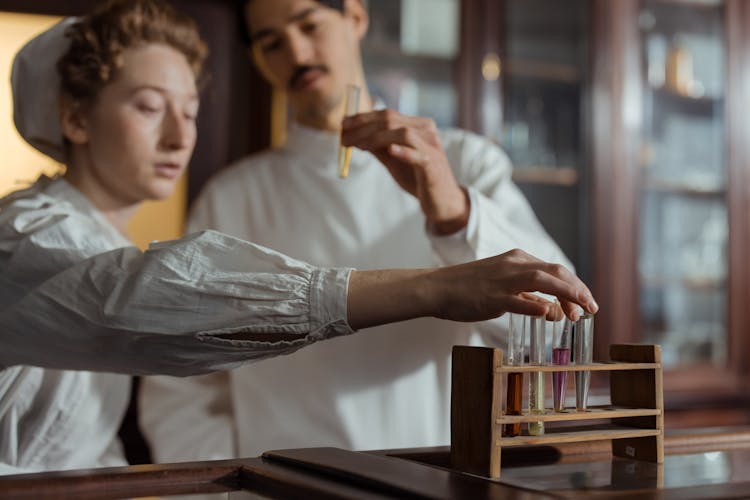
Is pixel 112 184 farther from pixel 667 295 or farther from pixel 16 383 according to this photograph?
pixel 667 295

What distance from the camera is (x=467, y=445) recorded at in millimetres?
971

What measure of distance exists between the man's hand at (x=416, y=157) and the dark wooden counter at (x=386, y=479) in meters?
0.46

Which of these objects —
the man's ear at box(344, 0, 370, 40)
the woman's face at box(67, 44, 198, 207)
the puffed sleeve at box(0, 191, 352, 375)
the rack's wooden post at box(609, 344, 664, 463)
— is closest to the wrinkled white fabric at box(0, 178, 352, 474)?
the puffed sleeve at box(0, 191, 352, 375)

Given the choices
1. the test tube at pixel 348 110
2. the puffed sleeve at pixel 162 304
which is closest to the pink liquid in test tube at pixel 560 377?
the puffed sleeve at pixel 162 304

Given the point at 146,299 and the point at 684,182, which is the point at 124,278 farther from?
the point at 684,182

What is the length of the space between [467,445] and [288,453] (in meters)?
0.18

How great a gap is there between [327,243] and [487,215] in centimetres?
45

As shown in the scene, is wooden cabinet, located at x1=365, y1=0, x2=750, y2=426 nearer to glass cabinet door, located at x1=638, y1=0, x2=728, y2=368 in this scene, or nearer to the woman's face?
glass cabinet door, located at x1=638, y1=0, x2=728, y2=368

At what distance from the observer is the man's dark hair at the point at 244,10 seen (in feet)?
6.02

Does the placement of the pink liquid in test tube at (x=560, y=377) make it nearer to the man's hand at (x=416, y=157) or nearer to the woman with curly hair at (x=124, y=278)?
the woman with curly hair at (x=124, y=278)

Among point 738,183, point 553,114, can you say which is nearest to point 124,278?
point 553,114

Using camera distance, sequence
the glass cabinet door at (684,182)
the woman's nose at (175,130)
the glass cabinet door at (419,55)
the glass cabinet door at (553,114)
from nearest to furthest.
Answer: the woman's nose at (175,130) → the glass cabinet door at (419,55) → the glass cabinet door at (553,114) → the glass cabinet door at (684,182)

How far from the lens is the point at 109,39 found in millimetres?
1433

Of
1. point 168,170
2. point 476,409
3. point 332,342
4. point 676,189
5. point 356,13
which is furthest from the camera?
point 676,189
